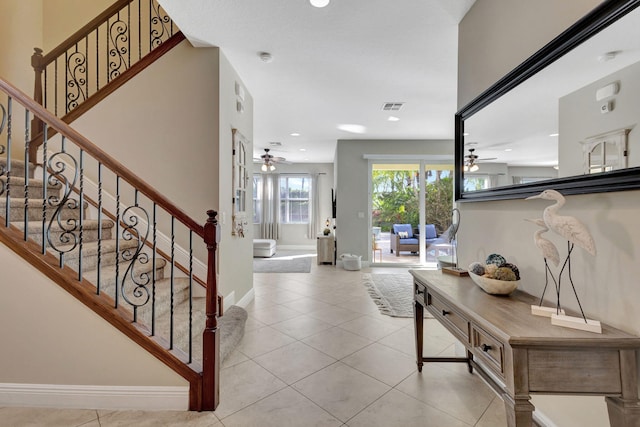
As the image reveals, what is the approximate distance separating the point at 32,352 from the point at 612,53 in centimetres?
336

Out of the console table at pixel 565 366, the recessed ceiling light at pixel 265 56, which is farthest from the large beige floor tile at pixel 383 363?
the recessed ceiling light at pixel 265 56

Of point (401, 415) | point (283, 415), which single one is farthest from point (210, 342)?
point (401, 415)

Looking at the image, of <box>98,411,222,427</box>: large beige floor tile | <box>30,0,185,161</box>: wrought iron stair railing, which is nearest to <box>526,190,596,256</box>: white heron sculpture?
<box>98,411,222,427</box>: large beige floor tile

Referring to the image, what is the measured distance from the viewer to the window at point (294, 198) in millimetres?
9828

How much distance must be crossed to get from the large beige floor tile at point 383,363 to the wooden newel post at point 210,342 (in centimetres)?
109

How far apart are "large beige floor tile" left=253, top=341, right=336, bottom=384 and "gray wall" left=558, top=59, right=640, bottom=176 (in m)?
2.11

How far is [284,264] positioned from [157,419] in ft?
16.8

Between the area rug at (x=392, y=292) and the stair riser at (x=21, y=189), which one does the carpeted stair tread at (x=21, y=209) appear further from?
the area rug at (x=392, y=292)

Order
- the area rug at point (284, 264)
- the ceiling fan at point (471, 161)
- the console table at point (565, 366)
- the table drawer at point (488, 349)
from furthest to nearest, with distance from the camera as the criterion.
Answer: the area rug at point (284, 264) < the ceiling fan at point (471, 161) < the table drawer at point (488, 349) < the console table at point (565, 366)

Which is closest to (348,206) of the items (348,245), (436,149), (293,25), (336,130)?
(348,245)

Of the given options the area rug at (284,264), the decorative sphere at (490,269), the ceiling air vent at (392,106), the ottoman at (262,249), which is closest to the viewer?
the decorative sphere at (490,269)

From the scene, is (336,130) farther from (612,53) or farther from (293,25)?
(612,53)

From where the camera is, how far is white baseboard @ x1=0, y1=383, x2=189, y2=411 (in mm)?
1812

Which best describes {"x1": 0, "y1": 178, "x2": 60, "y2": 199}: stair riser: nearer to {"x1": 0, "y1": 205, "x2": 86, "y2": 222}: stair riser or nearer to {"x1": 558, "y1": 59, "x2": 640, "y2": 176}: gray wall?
{"x1": 0, "y1": 205, "x2": 86, "y2": 222}: stair riser
